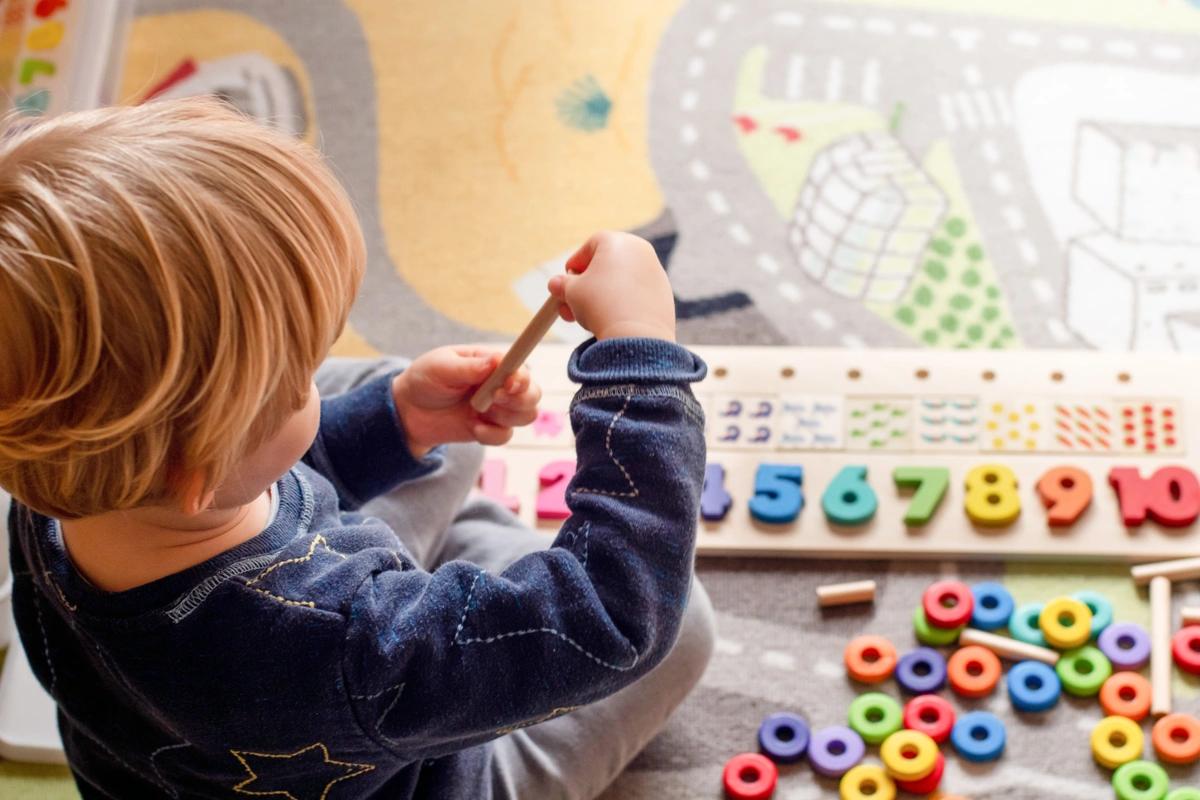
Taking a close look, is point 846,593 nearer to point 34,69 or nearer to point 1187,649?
point 1187,649

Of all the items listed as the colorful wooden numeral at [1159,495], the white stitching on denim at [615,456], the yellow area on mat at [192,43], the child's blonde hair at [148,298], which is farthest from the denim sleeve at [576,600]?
the yellow area on mat at [192,43]

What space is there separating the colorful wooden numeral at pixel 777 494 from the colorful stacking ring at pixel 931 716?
18 cm

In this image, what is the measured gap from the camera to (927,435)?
1104 mm

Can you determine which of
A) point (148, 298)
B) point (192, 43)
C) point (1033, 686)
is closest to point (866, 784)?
point (1033, 686)

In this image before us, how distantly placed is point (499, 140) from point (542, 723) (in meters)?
0.71

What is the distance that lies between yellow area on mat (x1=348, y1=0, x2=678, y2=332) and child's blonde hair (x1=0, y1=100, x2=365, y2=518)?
0.67 metres

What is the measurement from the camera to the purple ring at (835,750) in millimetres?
937

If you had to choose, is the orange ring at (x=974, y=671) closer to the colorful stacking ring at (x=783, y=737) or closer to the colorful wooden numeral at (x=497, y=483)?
the colorful stacking ring at (x=783, y=737)

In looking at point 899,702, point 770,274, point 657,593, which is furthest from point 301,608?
point 770,274

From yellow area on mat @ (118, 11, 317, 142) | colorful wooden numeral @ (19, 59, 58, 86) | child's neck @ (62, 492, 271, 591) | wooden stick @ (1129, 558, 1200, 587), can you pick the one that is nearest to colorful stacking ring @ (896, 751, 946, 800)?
wooden stick @ (1129, 558, 1200, 587)

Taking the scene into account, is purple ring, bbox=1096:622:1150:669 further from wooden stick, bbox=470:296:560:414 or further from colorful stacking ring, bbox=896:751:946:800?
wooden stick, bbox=470:296:560:414

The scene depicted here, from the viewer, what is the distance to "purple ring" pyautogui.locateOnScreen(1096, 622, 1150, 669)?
958 millimetres

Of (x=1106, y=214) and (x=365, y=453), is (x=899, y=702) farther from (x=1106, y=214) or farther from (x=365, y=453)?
(x=1106, y=214)

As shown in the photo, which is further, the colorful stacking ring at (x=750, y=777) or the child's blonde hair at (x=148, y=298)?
the colorful stacking ring at (x=750, y=777)
